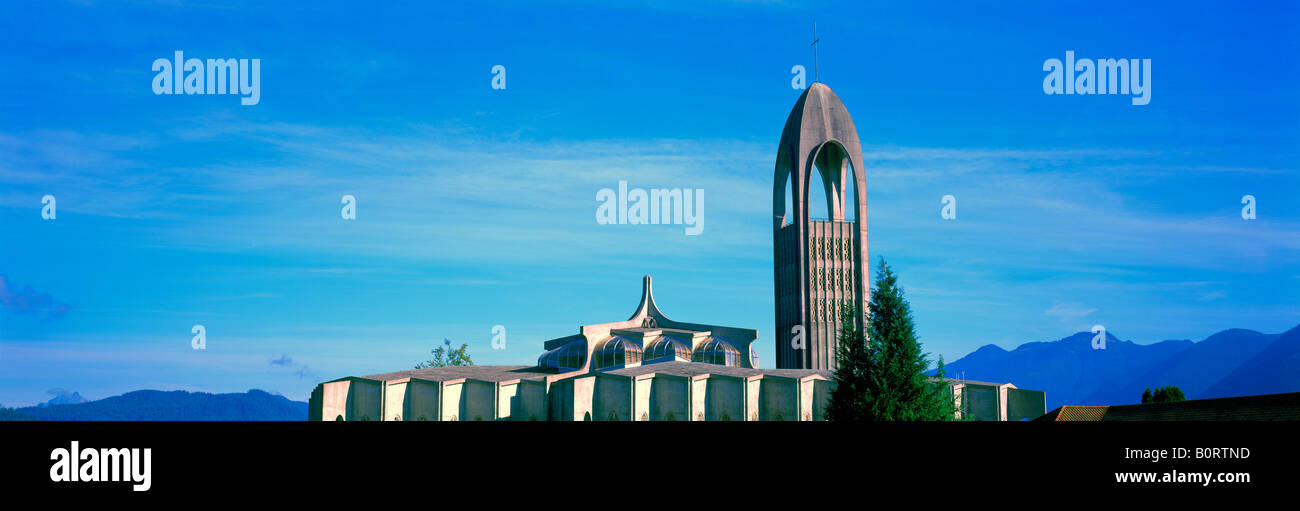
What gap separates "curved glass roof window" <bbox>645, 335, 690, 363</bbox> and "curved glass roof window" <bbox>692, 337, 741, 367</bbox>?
1.35 m

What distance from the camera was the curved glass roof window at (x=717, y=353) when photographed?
274 feet

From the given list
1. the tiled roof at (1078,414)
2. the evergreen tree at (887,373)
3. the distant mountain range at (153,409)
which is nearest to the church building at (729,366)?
the tiled roof at (1078,414)

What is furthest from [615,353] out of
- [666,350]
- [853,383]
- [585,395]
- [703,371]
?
[853,383]

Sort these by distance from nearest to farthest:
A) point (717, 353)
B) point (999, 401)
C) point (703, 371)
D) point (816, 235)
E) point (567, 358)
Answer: point (999, 401) → point (703, 371) → point (567, 358) → point (717, 353) → point (816, 235)

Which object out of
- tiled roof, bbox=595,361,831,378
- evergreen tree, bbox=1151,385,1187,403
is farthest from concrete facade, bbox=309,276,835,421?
evergreen tree, bbox=1151,385,1187,403

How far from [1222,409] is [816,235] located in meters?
56.5

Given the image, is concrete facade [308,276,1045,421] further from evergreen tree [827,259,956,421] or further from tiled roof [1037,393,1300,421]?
evergreen tree [827,259,956,421]

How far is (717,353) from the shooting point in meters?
83.6

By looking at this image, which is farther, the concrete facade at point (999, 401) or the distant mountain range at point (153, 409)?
the distant mountain range at point (153, 409)

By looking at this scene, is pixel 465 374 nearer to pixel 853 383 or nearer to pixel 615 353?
pixel 615 353

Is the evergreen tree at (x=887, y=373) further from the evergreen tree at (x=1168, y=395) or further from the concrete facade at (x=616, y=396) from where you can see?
the evergreen tree at (x=1168, y=395)

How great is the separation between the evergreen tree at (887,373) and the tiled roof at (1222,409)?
9408 millimetres
